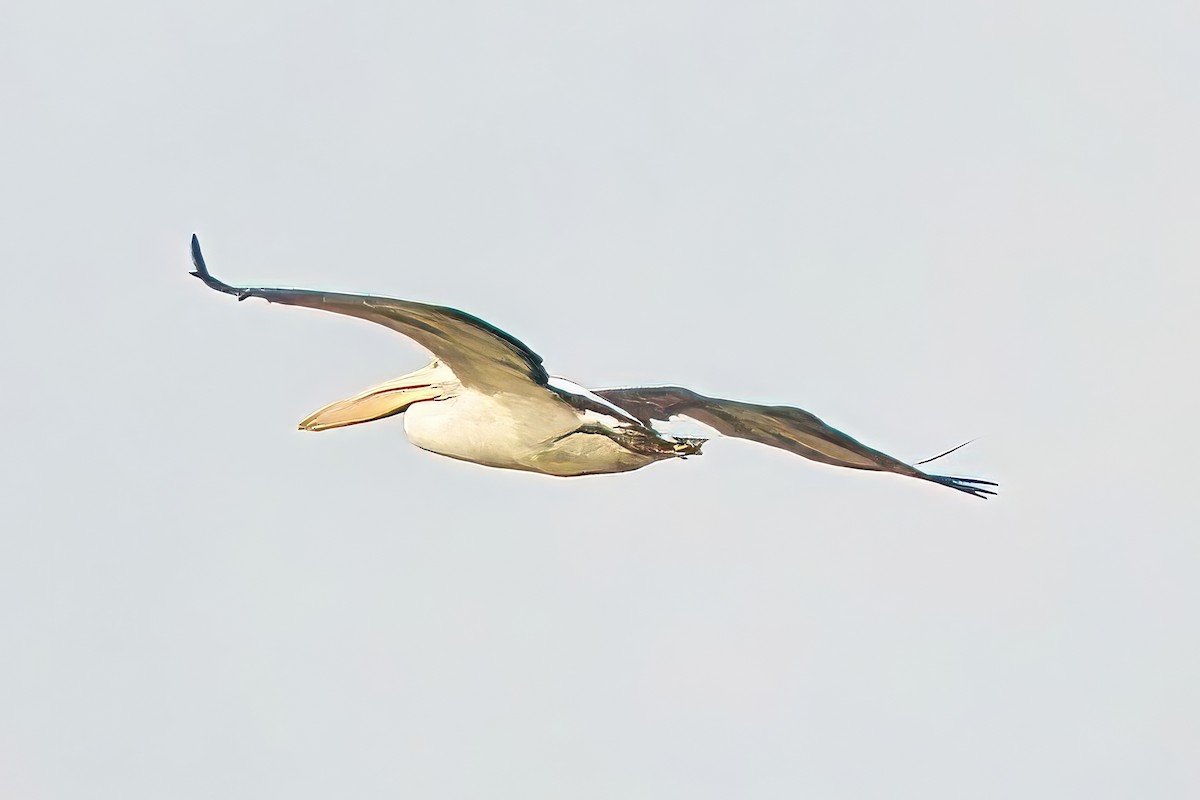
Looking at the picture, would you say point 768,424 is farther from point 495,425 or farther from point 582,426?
point 495,425

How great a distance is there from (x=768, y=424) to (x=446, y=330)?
3.40 meters

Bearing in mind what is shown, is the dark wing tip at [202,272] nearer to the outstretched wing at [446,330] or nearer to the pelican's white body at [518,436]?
the outstretched wing at [446,330]

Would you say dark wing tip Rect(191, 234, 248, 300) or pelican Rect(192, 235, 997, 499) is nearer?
dark wing tip Rect(191, 234, 248, 300)

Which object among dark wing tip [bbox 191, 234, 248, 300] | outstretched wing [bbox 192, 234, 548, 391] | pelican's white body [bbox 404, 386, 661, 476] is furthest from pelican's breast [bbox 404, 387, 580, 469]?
dark wing tip [bbox 191, 234, 248, 300]

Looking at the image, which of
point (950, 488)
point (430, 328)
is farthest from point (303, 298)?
point (950, 488)

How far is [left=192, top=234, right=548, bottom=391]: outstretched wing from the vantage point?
1166 centimetres

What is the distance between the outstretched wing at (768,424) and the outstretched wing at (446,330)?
117 cm

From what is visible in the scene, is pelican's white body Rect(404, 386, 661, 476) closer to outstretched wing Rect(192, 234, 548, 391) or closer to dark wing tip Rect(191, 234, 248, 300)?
outstretched wing Rect(192, 234, 548, 391)

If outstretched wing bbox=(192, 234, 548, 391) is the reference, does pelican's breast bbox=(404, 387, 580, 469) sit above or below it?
below

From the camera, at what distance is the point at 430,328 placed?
12484mm

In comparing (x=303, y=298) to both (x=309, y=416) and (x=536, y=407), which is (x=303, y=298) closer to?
(x=536, y=407)

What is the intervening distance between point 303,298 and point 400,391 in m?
4.13

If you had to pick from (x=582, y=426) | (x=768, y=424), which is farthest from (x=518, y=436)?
(x=768, y=424)

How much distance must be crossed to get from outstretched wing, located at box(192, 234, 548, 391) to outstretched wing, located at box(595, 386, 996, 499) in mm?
1170
